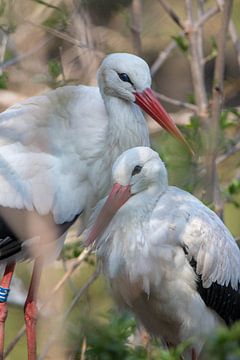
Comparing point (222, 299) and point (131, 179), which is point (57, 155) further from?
point (222, 299)

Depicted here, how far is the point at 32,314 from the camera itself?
18.2 ft

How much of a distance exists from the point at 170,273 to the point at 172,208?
0.98 ft

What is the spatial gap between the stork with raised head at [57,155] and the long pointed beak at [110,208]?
0.91 ft

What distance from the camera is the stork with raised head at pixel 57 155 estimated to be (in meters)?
4.96

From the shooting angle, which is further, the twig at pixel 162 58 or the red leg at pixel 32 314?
the twig at pixel 162 58

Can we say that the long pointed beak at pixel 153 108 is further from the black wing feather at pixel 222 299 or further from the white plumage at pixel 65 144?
the black wing feather at pixel 222 299

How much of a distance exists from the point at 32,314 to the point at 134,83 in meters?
1.41

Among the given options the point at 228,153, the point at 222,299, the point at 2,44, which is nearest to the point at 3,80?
the point at 2,44

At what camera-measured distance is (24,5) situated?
14.3 ft

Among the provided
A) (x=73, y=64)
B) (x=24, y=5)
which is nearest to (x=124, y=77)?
(x=73, y=64)

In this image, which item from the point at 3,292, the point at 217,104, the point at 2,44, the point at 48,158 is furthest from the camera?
the point at 2,44

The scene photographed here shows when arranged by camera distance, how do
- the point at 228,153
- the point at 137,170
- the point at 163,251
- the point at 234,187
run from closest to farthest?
the point at 163,251 → the point at 137,170 → the point at 234,187 → the point at 228,153

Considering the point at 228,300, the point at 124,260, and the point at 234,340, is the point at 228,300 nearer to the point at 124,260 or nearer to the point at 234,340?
the point at 124,260

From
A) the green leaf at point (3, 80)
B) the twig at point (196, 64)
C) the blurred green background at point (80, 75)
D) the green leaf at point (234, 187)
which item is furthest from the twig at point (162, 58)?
the green leaf at point (3, 80)
